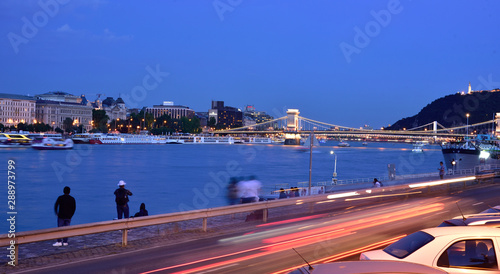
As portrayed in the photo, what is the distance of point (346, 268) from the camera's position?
393 cm

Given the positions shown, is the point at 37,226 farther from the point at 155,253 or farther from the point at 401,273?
the point at 401,273

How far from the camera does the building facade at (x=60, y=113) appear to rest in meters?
162

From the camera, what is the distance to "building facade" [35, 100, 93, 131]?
532 ft

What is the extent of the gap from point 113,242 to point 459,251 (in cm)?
743

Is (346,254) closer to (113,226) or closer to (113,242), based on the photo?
(113,226)

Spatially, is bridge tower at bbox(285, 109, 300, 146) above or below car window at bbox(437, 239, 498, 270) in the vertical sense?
above

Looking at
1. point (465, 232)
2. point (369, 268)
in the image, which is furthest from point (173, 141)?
point (369, 268)

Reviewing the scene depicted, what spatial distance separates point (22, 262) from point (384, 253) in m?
6.34

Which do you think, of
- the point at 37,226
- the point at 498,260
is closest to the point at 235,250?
the point at 498,260

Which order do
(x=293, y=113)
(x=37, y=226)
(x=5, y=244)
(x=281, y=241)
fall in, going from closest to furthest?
1. (x=5, y=244)
2. (x=281, y=241)
3. (x=37, y=226)
4. (x=293, y=113)

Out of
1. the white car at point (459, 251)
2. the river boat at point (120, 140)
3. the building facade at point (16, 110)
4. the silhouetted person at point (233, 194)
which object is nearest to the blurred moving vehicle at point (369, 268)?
the white car at point (459, 251)

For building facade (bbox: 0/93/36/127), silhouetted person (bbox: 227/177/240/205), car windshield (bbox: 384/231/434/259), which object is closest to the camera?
car windshield (bbox: 384/231/434/259)

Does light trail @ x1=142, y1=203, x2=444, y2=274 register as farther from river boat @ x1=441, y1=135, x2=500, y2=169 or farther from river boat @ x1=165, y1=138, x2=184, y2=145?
river boat @ x1=165, y1=138, x2=184, y2=145

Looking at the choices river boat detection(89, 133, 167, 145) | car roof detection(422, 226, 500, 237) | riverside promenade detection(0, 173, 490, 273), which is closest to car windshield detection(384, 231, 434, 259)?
car roof detection(422, 226, 500, 237)
